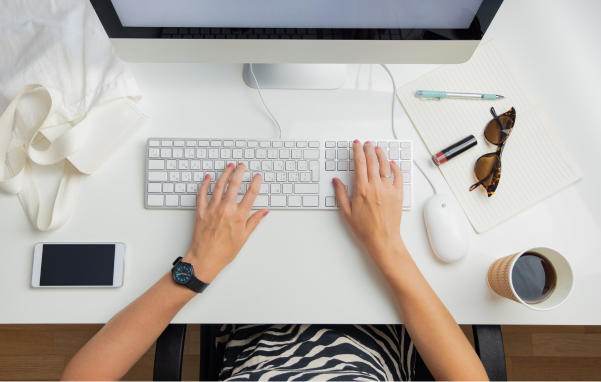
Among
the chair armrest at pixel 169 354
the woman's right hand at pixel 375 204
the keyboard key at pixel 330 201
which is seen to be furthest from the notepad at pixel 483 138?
the chair armrest at pixel 169 354

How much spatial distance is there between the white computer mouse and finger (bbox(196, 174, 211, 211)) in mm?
411

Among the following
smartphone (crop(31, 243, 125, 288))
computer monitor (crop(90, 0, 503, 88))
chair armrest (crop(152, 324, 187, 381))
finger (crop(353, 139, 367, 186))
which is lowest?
chair armrest (crop(152, 324, 187, 381))

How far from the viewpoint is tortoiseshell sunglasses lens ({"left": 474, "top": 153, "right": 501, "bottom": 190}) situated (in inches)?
26.2

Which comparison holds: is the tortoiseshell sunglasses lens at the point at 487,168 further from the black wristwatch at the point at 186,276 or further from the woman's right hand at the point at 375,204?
the black wristwatch at the point at 186,276

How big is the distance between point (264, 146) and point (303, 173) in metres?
0.09

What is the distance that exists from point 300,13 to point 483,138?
433 mm

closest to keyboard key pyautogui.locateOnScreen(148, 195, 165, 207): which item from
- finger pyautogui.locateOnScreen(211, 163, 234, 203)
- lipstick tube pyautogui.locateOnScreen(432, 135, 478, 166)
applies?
finger pyautogui.locateOnScreen(211, 163, 234, 203)

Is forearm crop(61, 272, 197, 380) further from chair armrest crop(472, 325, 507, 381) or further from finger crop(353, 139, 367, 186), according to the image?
chair armrest crop(472, 325, 507, 381)

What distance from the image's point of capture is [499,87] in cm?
71

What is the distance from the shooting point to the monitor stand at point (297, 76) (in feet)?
2.32

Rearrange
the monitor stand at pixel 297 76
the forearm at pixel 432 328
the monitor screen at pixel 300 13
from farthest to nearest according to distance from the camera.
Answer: the monitor stand at pixel 297 76 < the forearm at pixel 432 328 < the monitor screen at pixel 300 13

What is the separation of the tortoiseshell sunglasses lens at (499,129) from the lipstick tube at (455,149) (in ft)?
0.11

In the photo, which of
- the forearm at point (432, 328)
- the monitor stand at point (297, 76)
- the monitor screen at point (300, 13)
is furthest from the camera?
the monitor stand at point (297, 76)

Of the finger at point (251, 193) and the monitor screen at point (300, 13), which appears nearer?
the monitor screen at point (300, 13)
